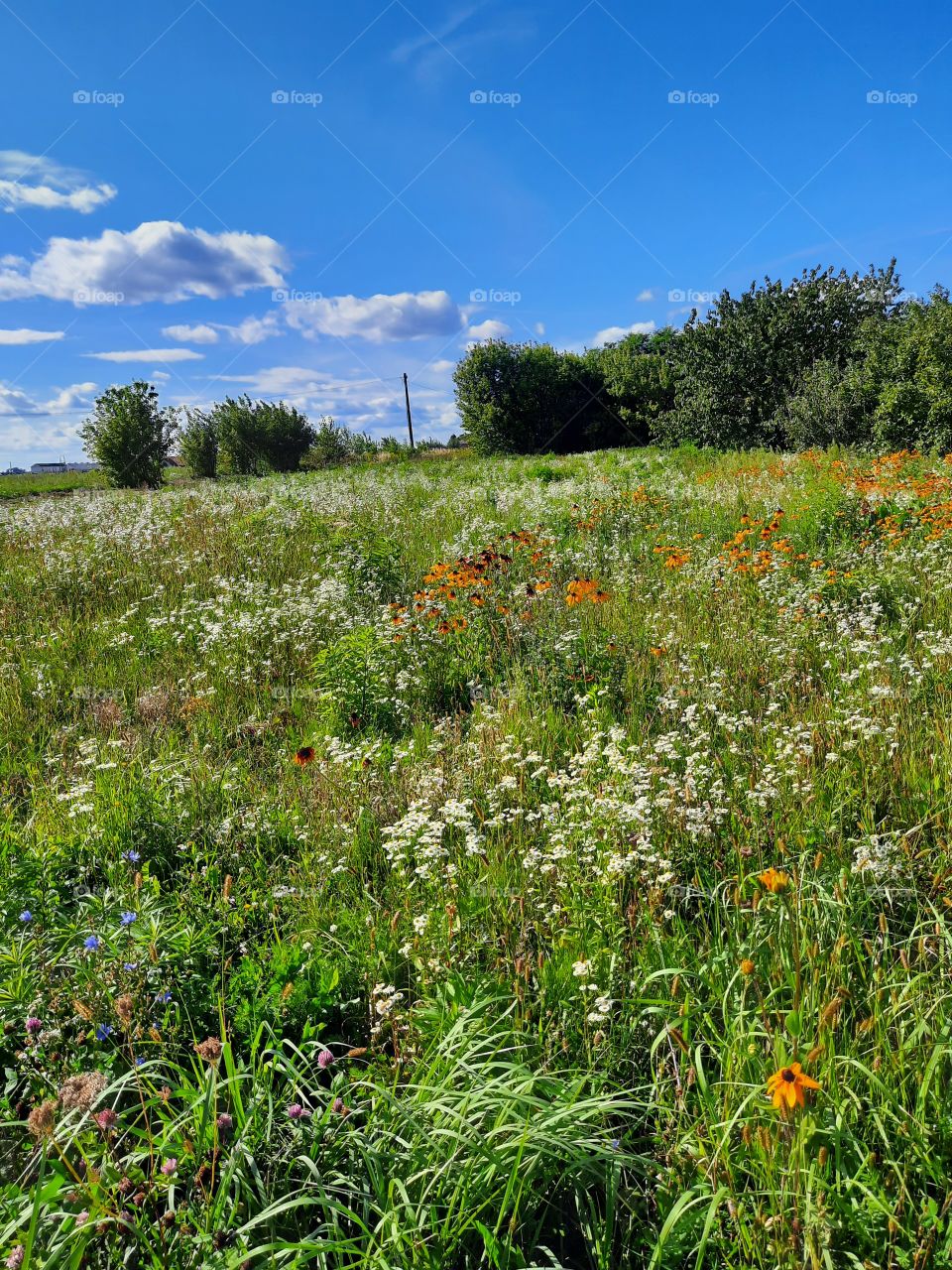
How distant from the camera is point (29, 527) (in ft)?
38.4

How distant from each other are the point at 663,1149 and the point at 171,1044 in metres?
1.44

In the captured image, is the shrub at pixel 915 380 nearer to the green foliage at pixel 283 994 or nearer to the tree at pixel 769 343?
the tree at pixel 769 343

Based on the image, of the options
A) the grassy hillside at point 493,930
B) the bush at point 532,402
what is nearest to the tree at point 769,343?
the bush at point 532,402

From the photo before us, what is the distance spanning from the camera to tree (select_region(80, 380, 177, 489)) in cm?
3102

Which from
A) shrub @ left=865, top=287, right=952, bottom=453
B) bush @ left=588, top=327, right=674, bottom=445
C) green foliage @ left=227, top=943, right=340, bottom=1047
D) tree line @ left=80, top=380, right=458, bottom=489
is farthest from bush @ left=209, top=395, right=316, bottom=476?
green foliage @ left=227, top=943, right=340, bottom=1047

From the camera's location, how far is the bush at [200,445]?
36125 millimetres

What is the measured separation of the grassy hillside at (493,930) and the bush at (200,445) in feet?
107

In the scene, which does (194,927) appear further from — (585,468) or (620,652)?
(585,468)

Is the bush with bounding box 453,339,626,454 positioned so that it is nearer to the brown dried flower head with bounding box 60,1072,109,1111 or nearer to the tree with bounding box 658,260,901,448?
the tree with bounding box 658,260,901,448

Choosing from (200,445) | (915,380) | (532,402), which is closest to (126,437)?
(200,445)

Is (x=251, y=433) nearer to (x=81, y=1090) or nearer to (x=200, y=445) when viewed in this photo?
(x=200, y=445)

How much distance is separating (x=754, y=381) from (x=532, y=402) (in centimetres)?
1261

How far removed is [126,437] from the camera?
31250 millimetres

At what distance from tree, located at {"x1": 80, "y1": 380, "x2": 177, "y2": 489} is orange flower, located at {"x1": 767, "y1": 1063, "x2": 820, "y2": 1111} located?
110 ft
